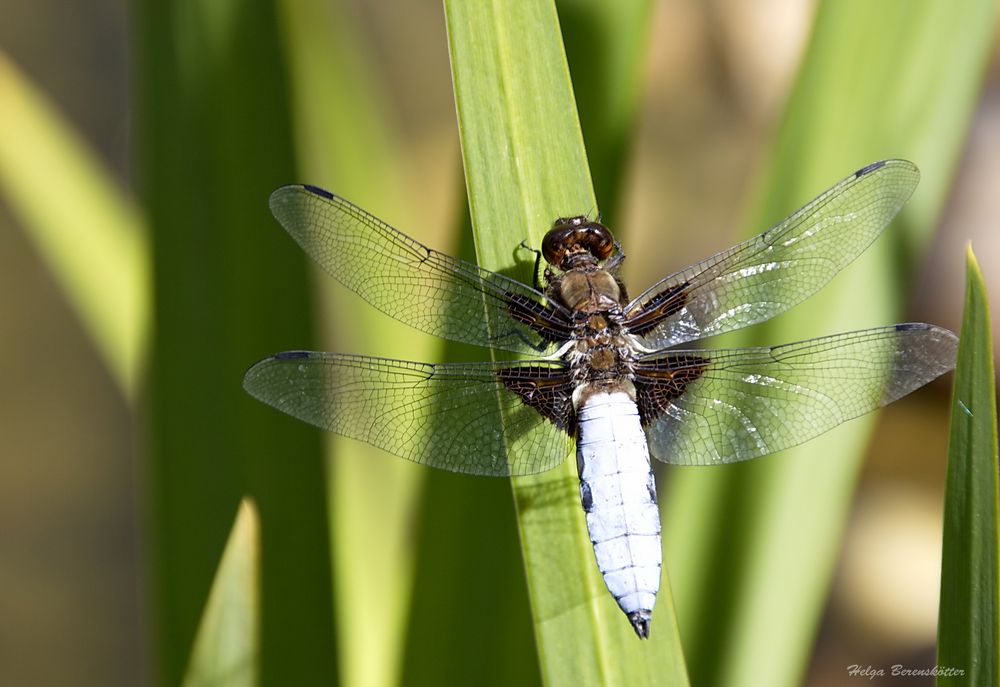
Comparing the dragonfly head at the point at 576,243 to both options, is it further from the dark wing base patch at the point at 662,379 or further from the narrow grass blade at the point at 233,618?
the narrow grass blade at the point at 233,618

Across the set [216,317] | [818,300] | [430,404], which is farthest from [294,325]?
[818,300]

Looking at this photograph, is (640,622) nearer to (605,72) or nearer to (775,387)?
(775,387)

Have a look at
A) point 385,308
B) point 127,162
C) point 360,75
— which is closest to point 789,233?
point 385,308

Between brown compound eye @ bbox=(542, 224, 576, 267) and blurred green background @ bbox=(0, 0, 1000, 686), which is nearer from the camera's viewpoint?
brown compound eye @ bbox=(542, 224, 576, 267)

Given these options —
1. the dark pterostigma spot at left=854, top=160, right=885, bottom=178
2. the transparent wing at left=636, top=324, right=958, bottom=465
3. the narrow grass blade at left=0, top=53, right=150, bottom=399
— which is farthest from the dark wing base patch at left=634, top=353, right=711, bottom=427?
the narrow grass blade at left=0, top=53, right=150, bottom=399

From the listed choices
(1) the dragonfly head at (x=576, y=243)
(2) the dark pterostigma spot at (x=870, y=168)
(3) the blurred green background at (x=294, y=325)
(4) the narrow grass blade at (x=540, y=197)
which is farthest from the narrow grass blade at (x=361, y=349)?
(2) the dark pterostigma spot at (x=870, y=168)

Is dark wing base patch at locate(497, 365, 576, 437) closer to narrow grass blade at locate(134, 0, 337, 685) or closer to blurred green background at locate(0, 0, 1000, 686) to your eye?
blurred green background at locate(0, 0, 1000, 686)

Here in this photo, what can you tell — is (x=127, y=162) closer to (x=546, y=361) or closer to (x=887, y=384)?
(x=546, y=361)
